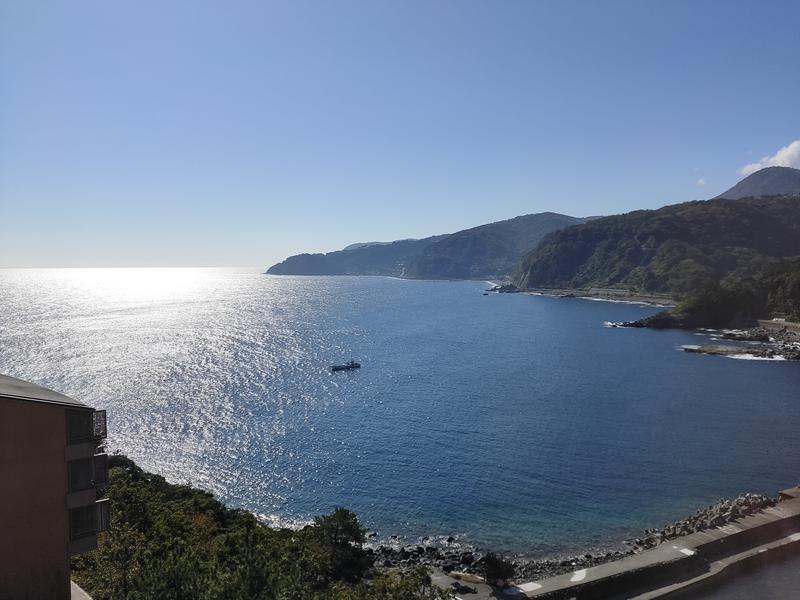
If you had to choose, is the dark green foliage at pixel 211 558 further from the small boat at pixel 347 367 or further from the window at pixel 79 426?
the small boat at pixel 347 367

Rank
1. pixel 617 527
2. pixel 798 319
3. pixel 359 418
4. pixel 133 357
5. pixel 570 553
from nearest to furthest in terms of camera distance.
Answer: pixel 570 553 < pixel 617 527 < pixel 359 418 < pixel 133 357 < pixel 798 319

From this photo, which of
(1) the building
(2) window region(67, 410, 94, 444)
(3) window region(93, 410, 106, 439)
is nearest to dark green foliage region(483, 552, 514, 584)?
(1) the building

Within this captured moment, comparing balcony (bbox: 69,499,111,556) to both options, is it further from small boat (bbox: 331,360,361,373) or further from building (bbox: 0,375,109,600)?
small boat (bbox: 331,360,361,373)

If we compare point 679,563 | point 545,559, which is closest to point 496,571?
point 545,559

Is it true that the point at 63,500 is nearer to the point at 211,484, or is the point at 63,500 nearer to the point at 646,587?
the point at 646,587

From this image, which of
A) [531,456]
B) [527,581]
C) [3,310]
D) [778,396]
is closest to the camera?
[527,581]

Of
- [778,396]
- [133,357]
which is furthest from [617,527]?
[133,357]

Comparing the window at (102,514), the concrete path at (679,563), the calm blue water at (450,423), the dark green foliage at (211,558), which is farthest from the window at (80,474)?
the calm blue water at (450,423)

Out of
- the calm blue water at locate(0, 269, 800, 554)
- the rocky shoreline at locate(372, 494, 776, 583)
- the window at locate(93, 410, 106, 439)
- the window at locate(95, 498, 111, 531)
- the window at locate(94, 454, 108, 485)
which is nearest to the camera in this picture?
the window at locate(94, 454, 108, 485)
